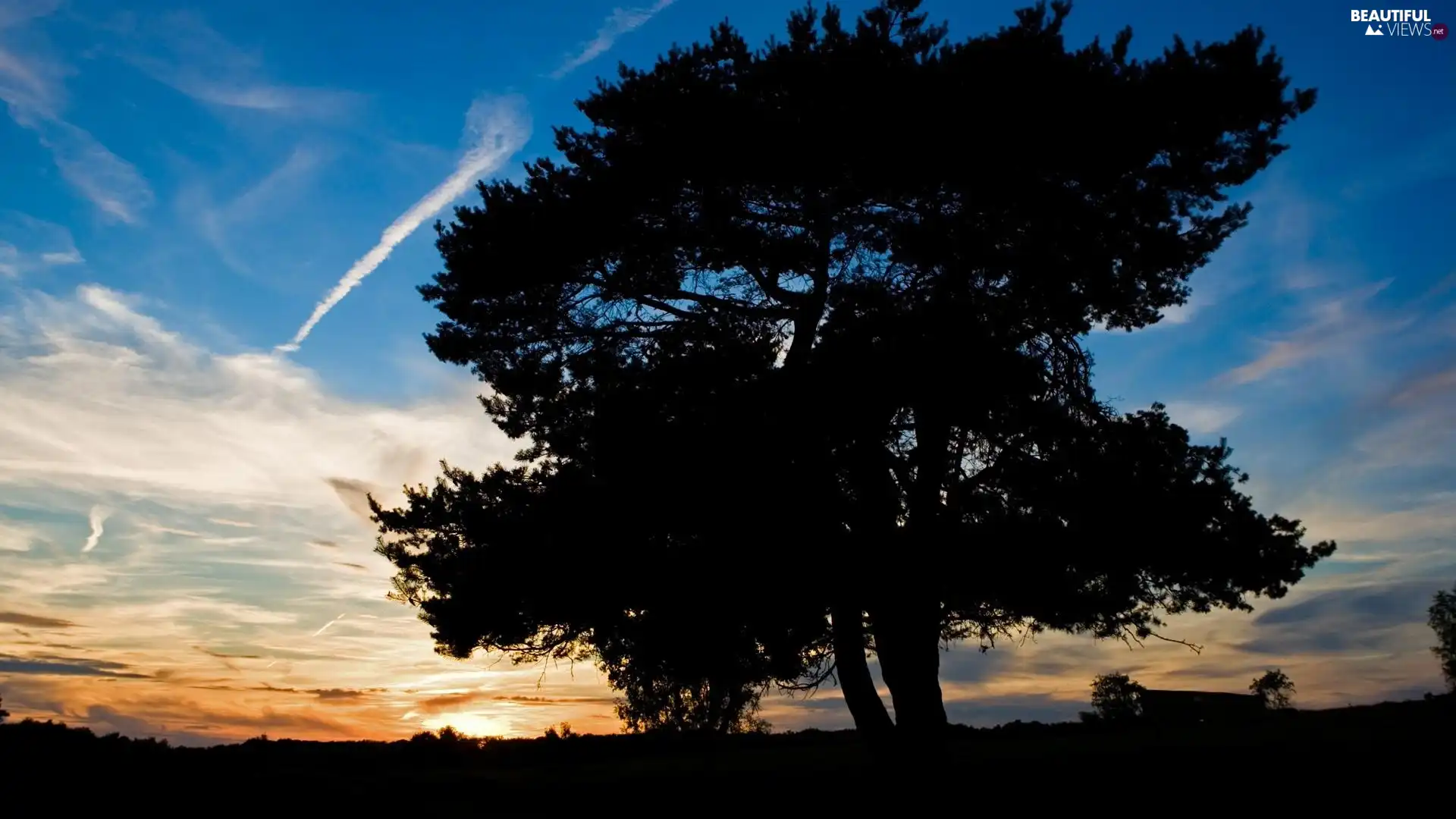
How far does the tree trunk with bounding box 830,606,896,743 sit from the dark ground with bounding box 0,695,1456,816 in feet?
2.16

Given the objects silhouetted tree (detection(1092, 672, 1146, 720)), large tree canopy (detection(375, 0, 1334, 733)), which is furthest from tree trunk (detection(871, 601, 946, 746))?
silhouetted tree (detection(1092, 672, 1146, 720))

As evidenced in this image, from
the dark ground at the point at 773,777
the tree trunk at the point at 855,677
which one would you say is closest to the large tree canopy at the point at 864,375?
the tree trunk at the point at 855,677

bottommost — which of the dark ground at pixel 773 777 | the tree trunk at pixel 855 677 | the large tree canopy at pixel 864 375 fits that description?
the dark ground at pixel 773 777

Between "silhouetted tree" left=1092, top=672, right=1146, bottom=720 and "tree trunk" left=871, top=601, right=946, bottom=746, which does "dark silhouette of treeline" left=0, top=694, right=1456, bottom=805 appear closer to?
"tree trunk" left=871, top=601, right=946, bottom=746

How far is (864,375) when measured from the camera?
14844 mm

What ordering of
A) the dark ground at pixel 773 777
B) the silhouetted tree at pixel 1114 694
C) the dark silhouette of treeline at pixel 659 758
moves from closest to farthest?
the dark ground at pixel 773 777 → the dark silhouette of treeline at pixel 659 758 → the silhouetted tree at pixel 1114 694

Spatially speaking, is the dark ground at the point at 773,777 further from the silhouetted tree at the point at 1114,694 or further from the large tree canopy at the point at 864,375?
the silhouetted tree at the point at 1114,694

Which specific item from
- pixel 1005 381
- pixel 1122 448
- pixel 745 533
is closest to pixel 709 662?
pixel 745 533

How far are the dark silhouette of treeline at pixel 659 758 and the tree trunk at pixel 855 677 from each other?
77cm

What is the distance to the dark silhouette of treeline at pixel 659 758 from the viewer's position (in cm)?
1239

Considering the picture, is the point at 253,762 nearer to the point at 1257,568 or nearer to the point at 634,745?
the point at 634,745

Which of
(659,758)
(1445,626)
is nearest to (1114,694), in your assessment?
(1445,626)

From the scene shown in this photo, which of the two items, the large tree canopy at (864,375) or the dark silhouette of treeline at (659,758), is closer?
the dark silhouette of treeline at (659,758)

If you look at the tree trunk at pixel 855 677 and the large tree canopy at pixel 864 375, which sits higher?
the large tree canopy at pixel 864 375
